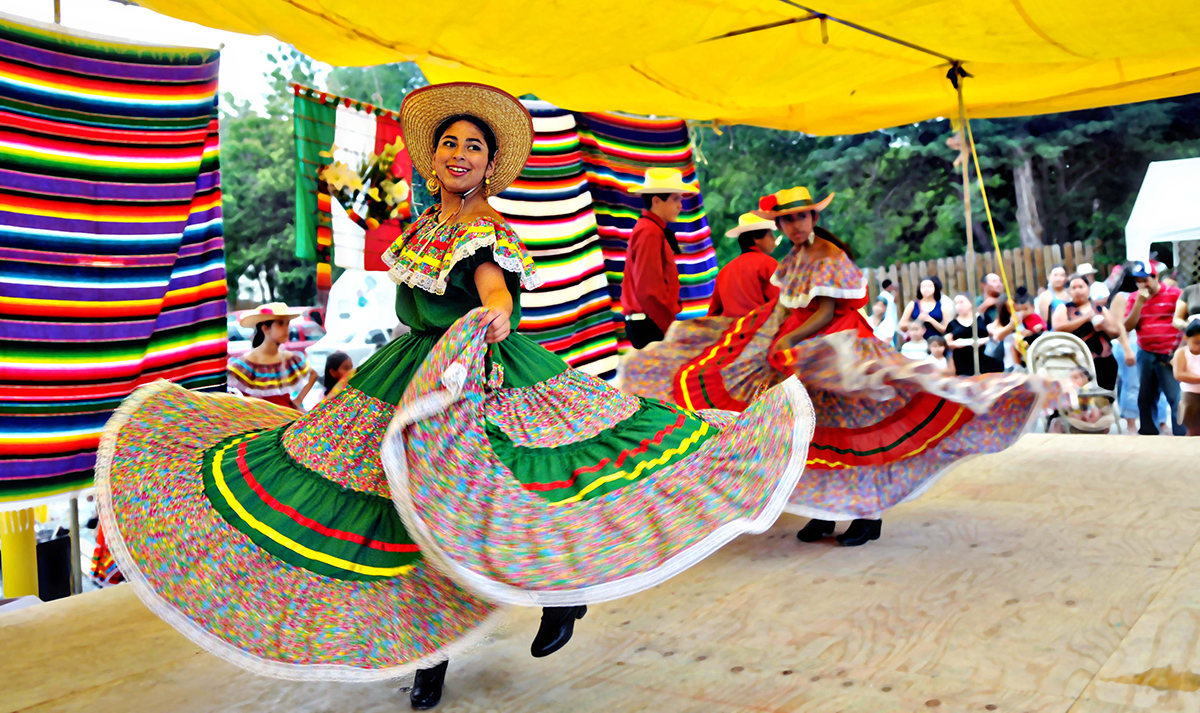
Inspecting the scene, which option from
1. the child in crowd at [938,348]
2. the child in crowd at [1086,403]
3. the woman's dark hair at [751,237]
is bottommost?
the child in crowd at [1086,403]

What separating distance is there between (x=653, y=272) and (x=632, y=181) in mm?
1351

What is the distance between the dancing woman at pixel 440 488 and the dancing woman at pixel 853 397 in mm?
1112

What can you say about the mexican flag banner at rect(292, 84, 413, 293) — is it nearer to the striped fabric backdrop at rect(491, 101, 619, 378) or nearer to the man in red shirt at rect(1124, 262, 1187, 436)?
the striped fabric backdrop at rect(491, 101, 619, 378)

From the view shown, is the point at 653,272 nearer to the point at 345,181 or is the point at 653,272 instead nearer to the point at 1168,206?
the point at 345,181

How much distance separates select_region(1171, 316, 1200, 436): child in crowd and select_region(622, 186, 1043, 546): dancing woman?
291cm

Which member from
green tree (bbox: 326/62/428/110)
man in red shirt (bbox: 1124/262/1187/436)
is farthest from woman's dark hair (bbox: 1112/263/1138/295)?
green tree (bbox: 326/62/428/110)

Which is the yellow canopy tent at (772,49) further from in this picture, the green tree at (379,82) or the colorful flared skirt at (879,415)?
the green tree at (379,82)

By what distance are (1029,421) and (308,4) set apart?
10.2 ft

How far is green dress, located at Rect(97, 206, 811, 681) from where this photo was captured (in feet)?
6.60

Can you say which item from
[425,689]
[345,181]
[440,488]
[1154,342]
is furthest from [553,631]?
[1154,342]

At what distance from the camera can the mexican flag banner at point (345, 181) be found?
4.70 meters

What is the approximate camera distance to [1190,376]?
5.76 metres

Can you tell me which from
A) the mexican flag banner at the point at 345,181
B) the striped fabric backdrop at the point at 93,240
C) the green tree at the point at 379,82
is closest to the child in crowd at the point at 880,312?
the mexican flag banner at the point at 345,181

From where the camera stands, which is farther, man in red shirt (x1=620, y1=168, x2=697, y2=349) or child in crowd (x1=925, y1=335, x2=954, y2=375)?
child in crowd (x1=925, y1=335, x2=954, y2=375)
